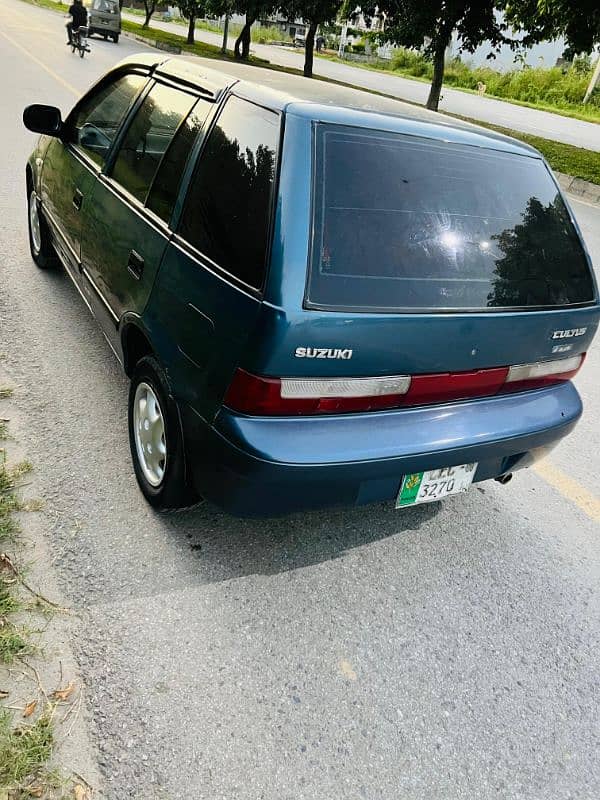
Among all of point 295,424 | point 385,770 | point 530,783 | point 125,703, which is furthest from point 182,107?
point 530,783

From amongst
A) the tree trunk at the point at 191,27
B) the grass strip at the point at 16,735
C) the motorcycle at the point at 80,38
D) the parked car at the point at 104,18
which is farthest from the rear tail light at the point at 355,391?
the tree trunk at the point at 191,27

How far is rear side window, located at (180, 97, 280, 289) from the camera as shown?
2146mm

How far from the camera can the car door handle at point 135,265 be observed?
9.20 ft

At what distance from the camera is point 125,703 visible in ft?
6.71

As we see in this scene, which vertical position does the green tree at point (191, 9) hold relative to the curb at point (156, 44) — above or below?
above

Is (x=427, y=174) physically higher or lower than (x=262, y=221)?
higher

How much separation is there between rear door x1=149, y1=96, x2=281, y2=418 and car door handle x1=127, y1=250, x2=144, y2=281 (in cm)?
23

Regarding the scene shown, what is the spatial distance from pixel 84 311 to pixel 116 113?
1.46m

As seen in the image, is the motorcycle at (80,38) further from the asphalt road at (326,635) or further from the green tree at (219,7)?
the asphalt road at (326,635)

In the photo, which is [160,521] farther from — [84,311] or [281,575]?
[84,311]

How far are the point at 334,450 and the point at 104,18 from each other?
3473 centimetres

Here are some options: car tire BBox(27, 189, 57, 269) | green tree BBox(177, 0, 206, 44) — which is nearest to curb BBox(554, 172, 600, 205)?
car tire BBox(27, 189, 57, 269)

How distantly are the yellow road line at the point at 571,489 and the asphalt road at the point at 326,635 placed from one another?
0.5 inches

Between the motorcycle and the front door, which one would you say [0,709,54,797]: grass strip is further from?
the motorcycle
